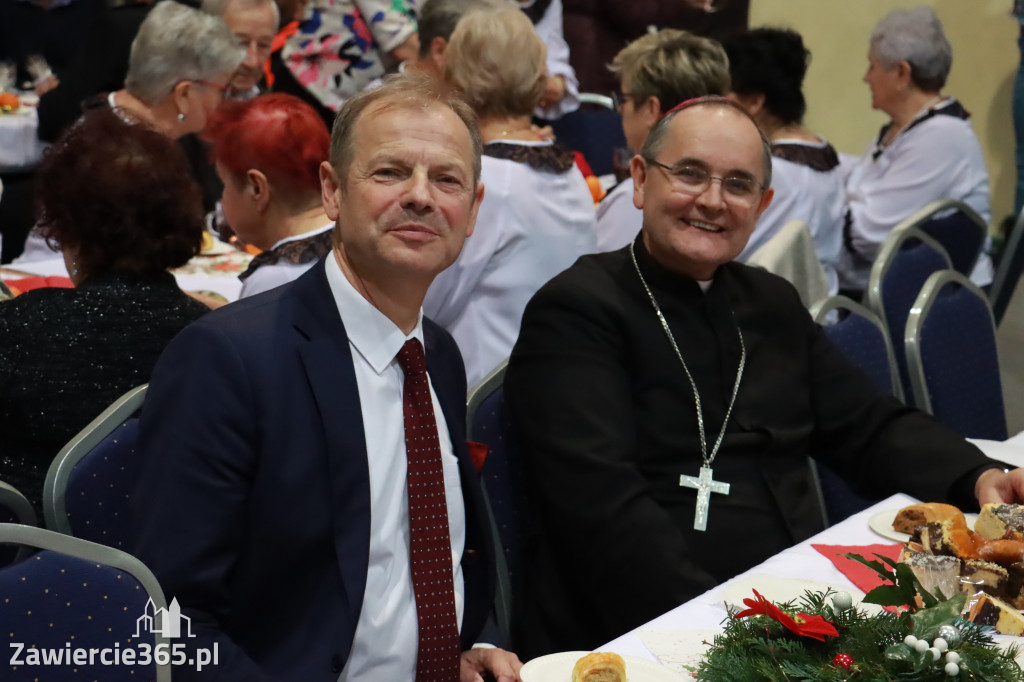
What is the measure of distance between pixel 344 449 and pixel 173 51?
9.22ft

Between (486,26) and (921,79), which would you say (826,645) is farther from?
(921,79)

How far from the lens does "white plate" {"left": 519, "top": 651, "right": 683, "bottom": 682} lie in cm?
164

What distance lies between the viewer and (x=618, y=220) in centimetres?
382

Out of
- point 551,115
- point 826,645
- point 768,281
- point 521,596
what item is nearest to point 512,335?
point 768,281

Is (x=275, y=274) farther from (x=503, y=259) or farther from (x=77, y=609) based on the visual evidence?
(x=77, y=609)

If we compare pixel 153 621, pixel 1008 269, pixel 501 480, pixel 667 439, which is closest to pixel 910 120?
pixel 1008 269

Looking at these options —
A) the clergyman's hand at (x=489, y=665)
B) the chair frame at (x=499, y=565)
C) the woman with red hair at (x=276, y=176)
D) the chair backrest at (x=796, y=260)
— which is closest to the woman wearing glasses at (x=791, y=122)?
the chair backrest at (x=796, y=260)

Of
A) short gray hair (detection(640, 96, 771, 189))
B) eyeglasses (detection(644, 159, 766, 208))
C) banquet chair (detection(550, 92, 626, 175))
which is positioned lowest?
banquet chair (detection(550, 92, 626, 175))

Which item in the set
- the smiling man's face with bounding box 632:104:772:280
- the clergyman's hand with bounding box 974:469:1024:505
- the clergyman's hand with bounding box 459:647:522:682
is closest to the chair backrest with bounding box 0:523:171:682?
the clergyman's hand with bounding box 459:647:522:682

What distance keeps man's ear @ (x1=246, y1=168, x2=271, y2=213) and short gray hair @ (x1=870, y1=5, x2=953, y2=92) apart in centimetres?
349

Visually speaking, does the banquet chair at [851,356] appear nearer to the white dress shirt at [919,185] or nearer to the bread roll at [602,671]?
the bread roll at [602,671]

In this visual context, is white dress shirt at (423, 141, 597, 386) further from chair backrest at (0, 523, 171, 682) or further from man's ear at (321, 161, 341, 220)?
chair backrest at (0, 523, 171, 682)

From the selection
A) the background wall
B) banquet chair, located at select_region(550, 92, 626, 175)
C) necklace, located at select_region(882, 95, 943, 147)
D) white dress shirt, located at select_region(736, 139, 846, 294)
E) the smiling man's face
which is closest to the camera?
the smiling man's face

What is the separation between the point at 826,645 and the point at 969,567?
0.51m
